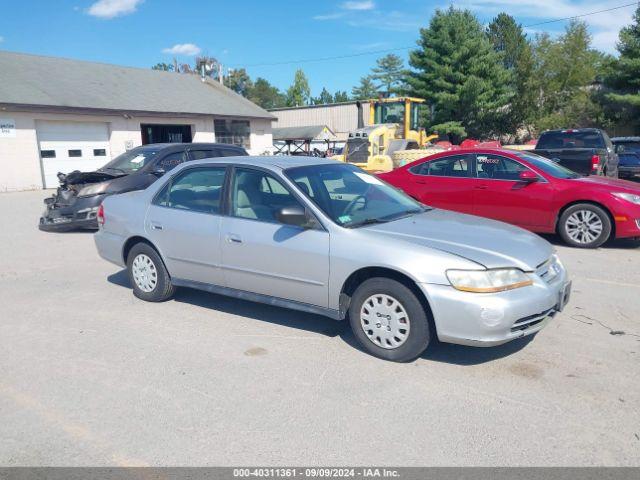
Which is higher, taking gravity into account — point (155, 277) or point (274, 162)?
point (274, 162)

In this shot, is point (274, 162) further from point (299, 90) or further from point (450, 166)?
point (299, 90)

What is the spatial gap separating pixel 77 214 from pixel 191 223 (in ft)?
19.7

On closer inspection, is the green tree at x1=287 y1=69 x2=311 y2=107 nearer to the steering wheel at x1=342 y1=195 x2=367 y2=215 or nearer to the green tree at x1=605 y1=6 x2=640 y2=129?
the green tree at x1=605 y1=6 x2=640 y2=129

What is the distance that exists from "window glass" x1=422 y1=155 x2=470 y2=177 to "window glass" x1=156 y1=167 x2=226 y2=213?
15.8 ft

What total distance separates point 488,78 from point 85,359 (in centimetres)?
3679

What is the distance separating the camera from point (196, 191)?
536cm

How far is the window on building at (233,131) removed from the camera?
28625 millimetres

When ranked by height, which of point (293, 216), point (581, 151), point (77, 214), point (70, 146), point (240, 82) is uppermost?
point (240, 82)

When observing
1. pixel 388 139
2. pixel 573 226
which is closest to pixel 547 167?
pixel 573 226

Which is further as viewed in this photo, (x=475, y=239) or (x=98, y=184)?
(x=98, y=184)

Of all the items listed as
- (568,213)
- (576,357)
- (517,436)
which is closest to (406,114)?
(568,213)

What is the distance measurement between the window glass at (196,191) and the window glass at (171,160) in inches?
214

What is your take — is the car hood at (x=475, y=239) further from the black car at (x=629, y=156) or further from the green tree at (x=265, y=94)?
the green tree at (x=265, y=94)

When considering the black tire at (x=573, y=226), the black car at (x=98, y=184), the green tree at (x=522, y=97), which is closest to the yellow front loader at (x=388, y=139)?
the black car at (x=98, y=184)
